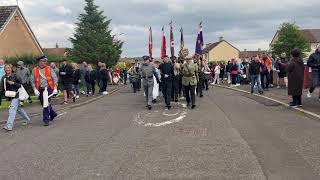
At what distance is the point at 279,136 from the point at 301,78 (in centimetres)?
523

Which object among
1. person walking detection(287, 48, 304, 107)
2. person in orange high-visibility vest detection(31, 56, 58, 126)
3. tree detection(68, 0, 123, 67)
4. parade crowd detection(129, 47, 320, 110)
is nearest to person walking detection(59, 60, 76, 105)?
parade crowd detection(129, 47, 320, 110)

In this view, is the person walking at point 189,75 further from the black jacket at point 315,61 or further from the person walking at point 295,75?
the black jacket at point 315,61

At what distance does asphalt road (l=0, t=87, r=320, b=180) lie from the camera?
7211 millimetres

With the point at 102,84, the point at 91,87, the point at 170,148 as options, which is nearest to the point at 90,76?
the point at 91,87

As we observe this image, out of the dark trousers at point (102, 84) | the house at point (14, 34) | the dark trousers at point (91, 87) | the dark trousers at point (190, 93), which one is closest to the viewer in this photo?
the dark trousers at point (190, 93)

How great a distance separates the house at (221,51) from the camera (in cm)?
13262

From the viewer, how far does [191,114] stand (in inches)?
571

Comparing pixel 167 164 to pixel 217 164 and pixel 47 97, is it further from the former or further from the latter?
pixel 47 97

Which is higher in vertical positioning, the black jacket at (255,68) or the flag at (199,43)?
the flag at (199,43)

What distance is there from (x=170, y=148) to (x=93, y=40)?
53513mm

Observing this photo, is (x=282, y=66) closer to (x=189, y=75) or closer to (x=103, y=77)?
(x=189, y=75)

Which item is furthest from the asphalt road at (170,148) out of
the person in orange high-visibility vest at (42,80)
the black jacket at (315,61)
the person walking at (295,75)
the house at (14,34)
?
the house at (14,34)

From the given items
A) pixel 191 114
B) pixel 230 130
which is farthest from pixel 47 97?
pixel 230 130

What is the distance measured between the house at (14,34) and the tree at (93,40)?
17.9 m
